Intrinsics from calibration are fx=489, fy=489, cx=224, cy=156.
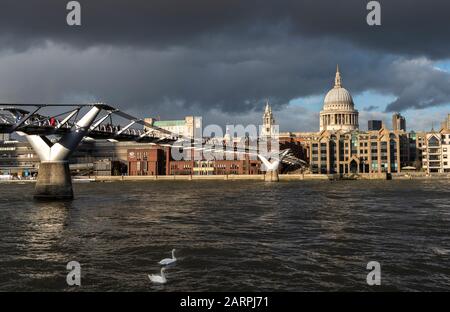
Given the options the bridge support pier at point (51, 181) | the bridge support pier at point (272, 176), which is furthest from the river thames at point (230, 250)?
the bridge support pier at point (272, 176)

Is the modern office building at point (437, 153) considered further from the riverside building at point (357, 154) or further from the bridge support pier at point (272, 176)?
the bridge support pier at point (272, 176)

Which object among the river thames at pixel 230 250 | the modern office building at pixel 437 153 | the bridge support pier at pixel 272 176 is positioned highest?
the modern office building at pixel 437 153

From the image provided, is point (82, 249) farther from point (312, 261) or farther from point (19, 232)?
point (312, 261)

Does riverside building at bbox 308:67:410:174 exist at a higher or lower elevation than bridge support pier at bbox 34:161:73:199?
higher

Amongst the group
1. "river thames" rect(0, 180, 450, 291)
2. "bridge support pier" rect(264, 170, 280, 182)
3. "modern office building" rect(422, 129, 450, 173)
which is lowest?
"river thames" rect(0, 180, 450, 291)

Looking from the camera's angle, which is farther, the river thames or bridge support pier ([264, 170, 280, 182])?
bridge support pier ([264, 170, 280, 182])

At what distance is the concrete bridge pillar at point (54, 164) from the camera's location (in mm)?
56625

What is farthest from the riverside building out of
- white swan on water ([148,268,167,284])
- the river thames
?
white swan on water ([148,268,167,284])

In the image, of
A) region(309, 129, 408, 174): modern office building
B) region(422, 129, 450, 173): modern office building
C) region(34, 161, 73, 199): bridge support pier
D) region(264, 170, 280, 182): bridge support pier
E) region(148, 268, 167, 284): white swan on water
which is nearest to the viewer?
region(148, 268, 167, 284): white swan on water

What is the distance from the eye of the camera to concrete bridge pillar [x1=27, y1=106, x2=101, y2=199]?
56.6m

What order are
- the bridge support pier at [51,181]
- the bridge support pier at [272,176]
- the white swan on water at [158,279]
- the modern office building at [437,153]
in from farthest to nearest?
the modern office building at [437,153], the bridge support pier at [272,176], the bridge support pier at [51,181], the white swan on water at [158,279]

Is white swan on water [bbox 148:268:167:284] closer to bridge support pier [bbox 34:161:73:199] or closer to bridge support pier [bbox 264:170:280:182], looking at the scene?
bridge support pier [bbox 34:161:73:199]
